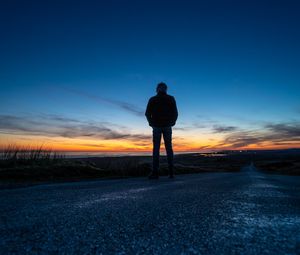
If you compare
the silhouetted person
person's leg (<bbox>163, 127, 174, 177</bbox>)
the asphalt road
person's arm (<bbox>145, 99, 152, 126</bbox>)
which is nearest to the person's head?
the silhouetted person

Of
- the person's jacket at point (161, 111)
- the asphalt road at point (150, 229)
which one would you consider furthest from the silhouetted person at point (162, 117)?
the asphalt road at point (150, 229)

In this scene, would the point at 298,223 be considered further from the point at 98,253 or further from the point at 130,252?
the point at 98,253

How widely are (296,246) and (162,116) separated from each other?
5.08m

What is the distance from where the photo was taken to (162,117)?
19.6 ft

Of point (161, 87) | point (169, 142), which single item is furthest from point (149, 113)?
point (169, 142)

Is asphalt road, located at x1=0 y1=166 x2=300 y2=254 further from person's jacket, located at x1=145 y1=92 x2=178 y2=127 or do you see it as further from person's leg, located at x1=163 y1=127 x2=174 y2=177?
person's jacket, located at x1=145 y1=92 x2=178 y2=127

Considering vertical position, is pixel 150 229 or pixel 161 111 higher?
pixel 161 111

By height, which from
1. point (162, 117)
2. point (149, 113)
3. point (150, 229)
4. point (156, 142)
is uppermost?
point (149, 113)

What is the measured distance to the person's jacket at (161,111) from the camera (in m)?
5.98

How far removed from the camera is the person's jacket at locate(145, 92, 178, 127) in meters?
5.98

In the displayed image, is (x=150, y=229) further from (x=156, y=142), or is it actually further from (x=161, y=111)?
(x=161, y=111)

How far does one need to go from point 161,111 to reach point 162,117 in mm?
156

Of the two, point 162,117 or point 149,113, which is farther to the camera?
point 149,113

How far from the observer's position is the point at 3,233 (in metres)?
1.17
